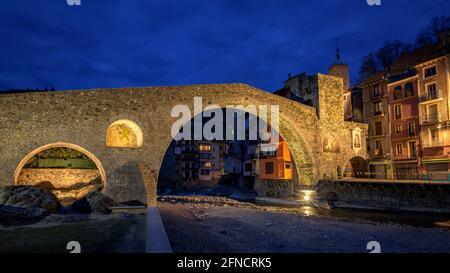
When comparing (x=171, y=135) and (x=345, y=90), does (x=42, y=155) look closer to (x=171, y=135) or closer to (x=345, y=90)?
(x=171, y=135)

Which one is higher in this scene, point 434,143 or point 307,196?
point 434,143

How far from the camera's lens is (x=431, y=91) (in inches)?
1091

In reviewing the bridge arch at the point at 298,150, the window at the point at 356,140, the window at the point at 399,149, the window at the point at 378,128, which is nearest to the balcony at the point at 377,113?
the window at the point at 378,128

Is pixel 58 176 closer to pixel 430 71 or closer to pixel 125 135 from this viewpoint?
pixel 125 135

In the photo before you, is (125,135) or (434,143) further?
(434,143)

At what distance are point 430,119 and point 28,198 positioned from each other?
32.5 metres

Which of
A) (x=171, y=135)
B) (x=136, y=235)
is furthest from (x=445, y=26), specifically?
(x=136, y=235)

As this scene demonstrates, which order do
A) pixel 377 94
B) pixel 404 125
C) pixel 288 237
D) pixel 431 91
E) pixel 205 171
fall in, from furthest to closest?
pixel 205 171, pixel 377 94, pixel 404 125, pixel 431 91, pixel 288 237

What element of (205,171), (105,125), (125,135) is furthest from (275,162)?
(205,171)

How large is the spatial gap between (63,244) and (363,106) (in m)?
36.8

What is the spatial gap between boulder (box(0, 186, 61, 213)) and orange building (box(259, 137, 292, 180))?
22.1 m

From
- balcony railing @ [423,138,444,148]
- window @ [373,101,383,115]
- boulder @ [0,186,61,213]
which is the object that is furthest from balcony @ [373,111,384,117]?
boulder @ [0,186,61,213]

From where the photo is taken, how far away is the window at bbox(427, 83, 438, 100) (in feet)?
89.7

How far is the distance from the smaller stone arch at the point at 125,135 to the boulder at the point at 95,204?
11.9ft
